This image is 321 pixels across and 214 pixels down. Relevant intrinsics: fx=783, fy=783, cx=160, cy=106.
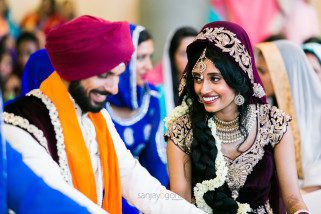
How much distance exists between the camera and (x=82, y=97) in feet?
10.1

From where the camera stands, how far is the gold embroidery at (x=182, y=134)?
11.7 feet

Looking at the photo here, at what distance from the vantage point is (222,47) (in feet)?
11.3

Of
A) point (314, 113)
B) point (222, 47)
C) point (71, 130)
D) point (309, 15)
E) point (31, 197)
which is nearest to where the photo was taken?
point (31, 197)

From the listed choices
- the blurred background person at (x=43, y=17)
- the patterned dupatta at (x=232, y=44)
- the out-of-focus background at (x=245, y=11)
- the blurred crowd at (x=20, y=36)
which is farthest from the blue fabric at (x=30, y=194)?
the out-of-focus background at (x=245, y=11)

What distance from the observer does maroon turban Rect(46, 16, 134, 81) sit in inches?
118

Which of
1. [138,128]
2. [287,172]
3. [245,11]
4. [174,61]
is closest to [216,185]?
[287,172]

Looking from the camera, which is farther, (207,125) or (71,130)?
(207,125)

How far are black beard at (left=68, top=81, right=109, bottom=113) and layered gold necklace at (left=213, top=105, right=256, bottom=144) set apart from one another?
0.69m

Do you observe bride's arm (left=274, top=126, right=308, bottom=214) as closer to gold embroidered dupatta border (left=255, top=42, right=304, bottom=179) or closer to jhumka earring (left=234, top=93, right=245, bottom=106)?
jhumka earring (left=234, top=93, right=245, bottom=106)

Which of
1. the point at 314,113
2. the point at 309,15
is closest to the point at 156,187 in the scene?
the point at 314,113

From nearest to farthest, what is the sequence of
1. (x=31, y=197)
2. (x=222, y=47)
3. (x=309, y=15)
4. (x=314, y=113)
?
(x=31, y=197), (x=222, y=47), (x=314, y=113), (x=309, y=15)

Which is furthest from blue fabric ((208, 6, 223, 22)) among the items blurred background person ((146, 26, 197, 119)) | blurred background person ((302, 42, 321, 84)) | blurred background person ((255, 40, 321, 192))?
blurred background person ((255, 40, 321, 192))

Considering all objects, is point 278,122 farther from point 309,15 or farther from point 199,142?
point 309,15

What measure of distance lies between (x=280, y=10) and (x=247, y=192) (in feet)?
20.8
